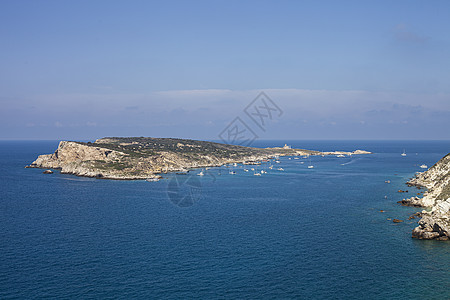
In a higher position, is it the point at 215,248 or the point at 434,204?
the point at 434,204

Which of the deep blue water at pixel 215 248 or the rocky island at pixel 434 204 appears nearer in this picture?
the deep blue water at pixel 215 248

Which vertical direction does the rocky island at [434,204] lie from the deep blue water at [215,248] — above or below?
above

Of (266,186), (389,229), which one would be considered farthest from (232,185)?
(389,229)

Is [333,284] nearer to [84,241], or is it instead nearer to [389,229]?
[389,229]

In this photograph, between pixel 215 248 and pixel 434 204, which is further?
pixel 434 204

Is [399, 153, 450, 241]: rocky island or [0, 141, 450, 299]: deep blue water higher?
[399, 153, 450, 241]: rocky island
